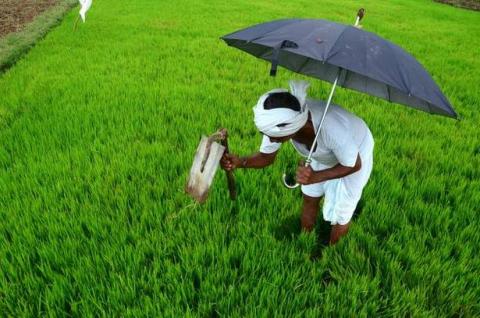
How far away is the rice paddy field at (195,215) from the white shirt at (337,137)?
1.69ft

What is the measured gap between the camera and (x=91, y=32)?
6.65 m

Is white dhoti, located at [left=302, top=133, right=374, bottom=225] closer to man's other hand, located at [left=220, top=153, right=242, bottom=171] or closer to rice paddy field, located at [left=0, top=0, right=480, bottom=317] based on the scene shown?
rice paddy field, located at [left=0, top=0, right=480, bottom=317]

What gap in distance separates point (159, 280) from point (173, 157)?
46.0 inches

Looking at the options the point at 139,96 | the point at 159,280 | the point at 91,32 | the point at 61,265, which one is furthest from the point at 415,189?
the point at 91,32

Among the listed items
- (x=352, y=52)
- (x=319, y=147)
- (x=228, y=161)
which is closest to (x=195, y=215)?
(x=228, y=161)

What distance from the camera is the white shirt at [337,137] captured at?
5.28 feet

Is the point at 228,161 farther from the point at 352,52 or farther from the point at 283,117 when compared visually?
the point at 352,52

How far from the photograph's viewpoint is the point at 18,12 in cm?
927

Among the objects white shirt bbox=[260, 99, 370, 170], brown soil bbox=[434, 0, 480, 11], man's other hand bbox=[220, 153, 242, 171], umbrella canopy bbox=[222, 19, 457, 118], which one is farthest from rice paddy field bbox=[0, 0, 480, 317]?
brown soil bbox=[434, 0, 480, 11]

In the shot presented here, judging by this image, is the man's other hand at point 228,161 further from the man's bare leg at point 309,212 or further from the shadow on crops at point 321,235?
the shadow on crops at point 321,235

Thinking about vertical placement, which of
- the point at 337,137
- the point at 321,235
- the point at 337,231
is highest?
the point at 337,137

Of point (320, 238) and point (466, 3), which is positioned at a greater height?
point (466, 3)

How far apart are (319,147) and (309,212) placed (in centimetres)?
52

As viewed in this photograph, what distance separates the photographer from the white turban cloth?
1470 millimetres
